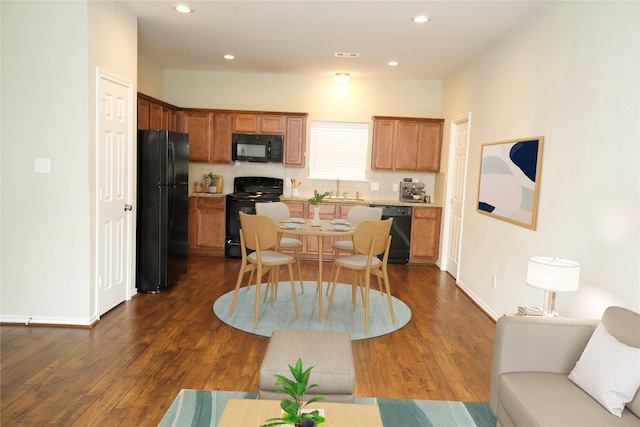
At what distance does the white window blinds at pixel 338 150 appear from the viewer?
7.32 meters

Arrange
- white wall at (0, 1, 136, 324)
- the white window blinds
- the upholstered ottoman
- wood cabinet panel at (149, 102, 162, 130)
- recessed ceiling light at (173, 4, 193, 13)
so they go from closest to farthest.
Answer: the upholstered ottoman
white wall at (0, 1, 136, 324)
recessed ceiling light at (173, 4, 193, 13)
wood cabinet panel at (149, 102, 162, 130)
the white window blinds

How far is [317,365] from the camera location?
2.33 metres

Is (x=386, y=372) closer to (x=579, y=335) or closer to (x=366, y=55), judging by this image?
(x=579, y=335)

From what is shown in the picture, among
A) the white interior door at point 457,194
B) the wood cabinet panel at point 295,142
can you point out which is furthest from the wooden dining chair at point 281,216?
the white interior door at point 457,194

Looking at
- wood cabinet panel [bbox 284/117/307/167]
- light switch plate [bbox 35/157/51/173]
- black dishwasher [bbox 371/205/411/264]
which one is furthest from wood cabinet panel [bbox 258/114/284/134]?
light switch plate [bbox 35/157/51/173]

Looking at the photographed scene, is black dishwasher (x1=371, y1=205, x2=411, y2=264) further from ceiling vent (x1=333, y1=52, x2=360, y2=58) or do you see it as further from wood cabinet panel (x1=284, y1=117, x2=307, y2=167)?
ceiling vent (x1=333, y1=52, x2=360, y2=58)

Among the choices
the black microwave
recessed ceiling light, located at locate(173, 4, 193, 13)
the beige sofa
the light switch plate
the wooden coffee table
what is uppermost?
recessed ceiling light, located at locate(173, 4, 193, 13)

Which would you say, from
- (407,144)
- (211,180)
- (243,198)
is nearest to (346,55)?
(407,144)

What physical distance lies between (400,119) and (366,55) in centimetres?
149

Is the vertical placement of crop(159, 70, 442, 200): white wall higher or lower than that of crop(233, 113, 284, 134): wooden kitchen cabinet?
higher

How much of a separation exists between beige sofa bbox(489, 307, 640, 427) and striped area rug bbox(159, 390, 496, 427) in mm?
326

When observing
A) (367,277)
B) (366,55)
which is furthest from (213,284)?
(366,55)

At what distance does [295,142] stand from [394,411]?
4921 millimetres

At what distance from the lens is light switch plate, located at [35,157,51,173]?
12.1 ft
